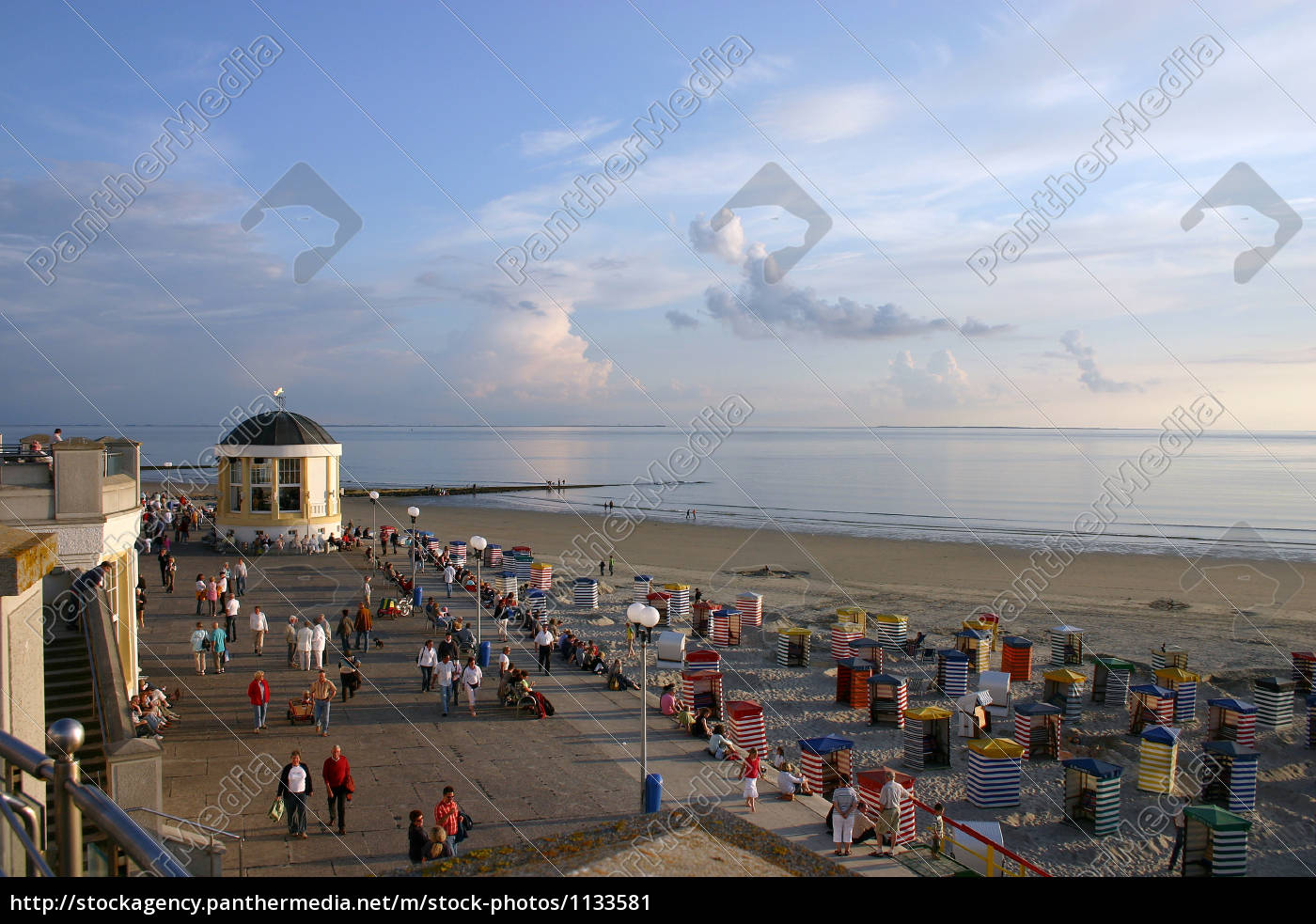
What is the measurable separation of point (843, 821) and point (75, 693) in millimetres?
10421

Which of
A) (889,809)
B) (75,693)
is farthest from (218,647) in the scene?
(889,809)

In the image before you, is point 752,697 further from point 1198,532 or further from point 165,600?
point 1198,532

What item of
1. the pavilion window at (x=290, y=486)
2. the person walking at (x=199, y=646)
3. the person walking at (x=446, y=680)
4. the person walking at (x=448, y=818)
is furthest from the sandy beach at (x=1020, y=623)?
the person walking at (x=199, y=646)

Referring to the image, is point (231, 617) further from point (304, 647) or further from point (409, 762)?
point (409, 762)

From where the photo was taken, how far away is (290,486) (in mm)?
32000

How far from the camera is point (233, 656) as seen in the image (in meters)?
18.1

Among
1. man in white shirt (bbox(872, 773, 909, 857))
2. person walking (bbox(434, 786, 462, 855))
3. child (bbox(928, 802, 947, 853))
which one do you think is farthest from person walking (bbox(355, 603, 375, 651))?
child (bbox(928, 802, 947, 853))

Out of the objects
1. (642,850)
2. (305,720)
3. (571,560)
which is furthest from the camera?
(571,560)

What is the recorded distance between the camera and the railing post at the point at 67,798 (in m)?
2.92

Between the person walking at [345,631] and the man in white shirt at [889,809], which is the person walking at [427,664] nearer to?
the person walking at [345,631]

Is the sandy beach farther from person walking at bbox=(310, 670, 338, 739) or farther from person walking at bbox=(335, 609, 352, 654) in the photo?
person walking at bbox=(310, 670, 338, 739)
